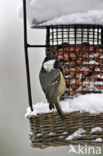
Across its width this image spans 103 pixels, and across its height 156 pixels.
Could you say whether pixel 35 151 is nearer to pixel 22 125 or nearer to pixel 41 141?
pixel 22 125

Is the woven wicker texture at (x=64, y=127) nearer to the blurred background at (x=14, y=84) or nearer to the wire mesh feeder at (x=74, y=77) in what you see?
the wire mesh feeder at (x=74, y=77)

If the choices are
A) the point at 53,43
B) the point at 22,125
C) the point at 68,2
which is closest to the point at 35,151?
the point at 22,125

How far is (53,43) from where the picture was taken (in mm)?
4020

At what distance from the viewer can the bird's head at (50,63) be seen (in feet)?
11.8

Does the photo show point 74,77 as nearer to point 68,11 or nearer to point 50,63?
point 50,63

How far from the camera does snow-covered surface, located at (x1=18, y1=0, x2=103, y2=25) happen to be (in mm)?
3602

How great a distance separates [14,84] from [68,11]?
3.98m

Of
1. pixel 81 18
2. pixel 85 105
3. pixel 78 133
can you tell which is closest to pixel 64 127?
pixel 78 133

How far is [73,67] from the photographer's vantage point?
12.7ft

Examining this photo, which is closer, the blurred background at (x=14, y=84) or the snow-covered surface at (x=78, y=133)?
the snow-covered surface at (x=78, y=133)

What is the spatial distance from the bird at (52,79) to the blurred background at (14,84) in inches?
144

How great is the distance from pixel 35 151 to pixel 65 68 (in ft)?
12.2

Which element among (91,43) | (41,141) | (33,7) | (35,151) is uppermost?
(33,7)

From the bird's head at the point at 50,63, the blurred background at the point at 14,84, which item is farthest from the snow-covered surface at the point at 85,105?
the blurred background at the point at 14,84
